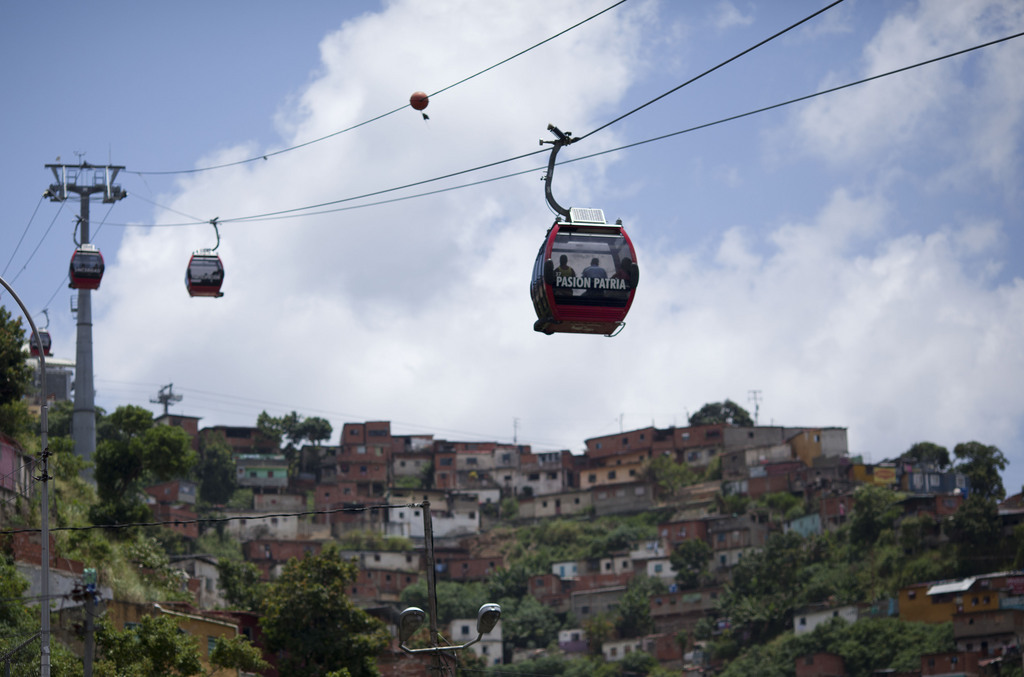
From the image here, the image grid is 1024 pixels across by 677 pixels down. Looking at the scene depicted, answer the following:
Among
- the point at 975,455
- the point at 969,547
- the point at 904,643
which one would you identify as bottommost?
the point at 904,643

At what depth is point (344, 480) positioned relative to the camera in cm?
10775

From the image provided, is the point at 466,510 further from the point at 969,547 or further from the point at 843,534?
the point at 969,547

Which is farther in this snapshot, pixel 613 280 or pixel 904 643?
pixel 904 643

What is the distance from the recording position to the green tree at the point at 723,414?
400ft

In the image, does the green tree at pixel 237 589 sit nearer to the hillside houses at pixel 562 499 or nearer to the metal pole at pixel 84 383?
the metal pole at pixel 84 383

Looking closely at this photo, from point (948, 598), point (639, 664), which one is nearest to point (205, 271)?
point (948, 598)

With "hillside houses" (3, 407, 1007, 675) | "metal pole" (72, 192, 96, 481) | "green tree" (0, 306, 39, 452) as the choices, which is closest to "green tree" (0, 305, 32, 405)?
"green tree" (0, 306, 39, 452)

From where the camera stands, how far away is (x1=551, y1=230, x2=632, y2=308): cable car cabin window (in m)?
19.3

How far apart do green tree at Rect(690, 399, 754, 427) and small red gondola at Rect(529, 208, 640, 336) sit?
10321 centimetres

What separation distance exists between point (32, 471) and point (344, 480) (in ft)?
209

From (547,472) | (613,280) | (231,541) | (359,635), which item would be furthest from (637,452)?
(613,280)

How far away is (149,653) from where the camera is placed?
1209 inches

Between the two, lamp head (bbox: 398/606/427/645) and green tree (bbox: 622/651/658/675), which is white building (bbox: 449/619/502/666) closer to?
green tree (bbox: 622/651/658/675)

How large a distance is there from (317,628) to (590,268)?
91.3 ft
